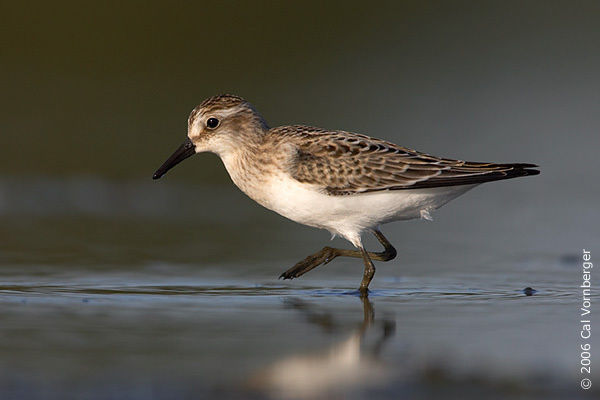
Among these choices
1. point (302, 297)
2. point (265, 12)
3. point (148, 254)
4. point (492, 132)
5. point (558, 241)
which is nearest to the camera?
point (302, 297)

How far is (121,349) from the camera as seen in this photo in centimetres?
641

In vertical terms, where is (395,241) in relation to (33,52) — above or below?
below

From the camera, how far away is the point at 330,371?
6023mm

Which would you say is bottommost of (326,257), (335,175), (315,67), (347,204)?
(326,257)

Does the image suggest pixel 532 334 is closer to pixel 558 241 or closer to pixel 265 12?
pixel 558 241

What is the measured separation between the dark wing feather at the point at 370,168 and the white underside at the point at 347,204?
9 centimetres

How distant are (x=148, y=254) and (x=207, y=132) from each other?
1.54 m

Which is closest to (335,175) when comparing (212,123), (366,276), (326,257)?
(326,257)

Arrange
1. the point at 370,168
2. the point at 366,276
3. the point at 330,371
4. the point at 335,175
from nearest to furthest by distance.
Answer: the point at 330,371
the point at 366,276
the point at 335,175
the point at 370,168

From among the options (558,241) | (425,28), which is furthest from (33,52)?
(558,241)

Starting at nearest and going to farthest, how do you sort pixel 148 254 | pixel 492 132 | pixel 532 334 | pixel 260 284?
pixel 532 334
pixel 260 284
pixel 148 254
pixel 492 132

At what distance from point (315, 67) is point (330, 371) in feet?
57.6

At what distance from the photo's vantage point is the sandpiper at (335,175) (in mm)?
9164

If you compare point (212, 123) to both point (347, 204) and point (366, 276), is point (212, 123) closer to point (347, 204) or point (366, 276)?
point (347, 204)
